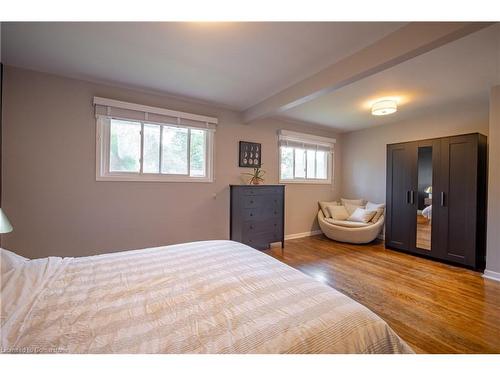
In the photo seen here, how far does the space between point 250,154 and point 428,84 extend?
8.51 feet

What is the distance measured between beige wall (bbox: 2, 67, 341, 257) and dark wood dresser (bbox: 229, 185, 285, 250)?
0.50 m

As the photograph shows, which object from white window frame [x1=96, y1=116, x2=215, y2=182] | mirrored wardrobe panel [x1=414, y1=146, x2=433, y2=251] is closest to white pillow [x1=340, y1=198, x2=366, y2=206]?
mirrored wardrobe panel [x1=414, y1=146, x2=433, y2=251]

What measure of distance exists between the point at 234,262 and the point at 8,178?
265cm

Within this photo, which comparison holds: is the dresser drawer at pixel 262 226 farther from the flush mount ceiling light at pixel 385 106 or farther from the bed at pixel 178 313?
the flush mount ceiling light at pixel 385 106

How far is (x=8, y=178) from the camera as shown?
2.29 metres

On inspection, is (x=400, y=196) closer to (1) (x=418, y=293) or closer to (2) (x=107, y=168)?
(1) (x=418, y=293)

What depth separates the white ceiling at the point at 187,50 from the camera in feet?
5.66

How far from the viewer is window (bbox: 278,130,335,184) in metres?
4.41

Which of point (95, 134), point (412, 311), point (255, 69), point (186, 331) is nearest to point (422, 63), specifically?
point (255, 69)

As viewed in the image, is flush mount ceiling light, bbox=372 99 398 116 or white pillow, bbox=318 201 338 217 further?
white pillow, bbox=318 201 338 217

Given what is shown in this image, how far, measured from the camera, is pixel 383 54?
6.00ft

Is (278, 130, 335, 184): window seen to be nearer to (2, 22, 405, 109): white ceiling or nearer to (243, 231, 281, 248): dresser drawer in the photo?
(243, 231, 281, 248): dresser drawer

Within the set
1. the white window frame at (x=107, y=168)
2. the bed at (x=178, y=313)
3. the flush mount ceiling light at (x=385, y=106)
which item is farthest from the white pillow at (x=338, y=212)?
the bed at (x=178, y=313)
